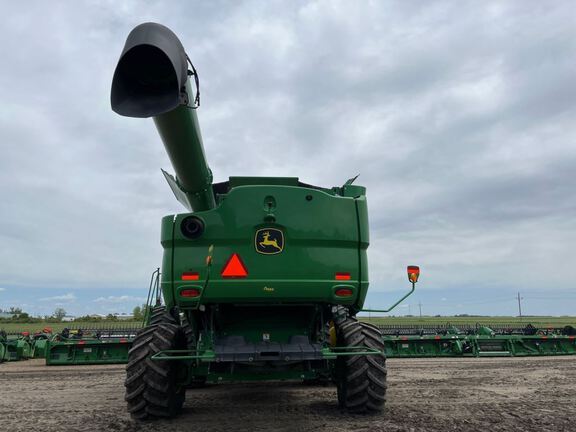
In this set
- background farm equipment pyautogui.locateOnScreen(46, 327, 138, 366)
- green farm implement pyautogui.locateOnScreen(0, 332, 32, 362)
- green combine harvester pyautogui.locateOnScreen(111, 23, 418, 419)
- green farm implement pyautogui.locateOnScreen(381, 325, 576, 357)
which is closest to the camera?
green combine harvester pyautogui.locateOnScreen(111, 23, 418, 419)

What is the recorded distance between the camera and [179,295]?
18.5 ft

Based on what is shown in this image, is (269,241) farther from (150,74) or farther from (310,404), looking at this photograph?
(310,404)

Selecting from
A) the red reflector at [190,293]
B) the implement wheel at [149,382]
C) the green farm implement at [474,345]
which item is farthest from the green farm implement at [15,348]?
the red reflector at [190,293]

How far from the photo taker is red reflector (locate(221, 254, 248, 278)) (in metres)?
5.60

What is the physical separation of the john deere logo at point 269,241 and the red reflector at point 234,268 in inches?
10.7

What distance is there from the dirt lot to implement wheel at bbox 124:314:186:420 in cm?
17

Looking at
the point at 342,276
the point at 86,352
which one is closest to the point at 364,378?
the point at 342,276

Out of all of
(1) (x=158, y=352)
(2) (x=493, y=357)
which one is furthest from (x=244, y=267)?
(2) (x=493, y=357)

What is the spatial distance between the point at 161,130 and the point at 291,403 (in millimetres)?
4840

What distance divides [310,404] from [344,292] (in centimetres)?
229

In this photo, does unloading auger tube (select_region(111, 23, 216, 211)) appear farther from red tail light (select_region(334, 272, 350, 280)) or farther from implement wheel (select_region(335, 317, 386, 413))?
implement wheel (select_region(335, 317, 386, 413))

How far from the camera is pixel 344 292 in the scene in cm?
579

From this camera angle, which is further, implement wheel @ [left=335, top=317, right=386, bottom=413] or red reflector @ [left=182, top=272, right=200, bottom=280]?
implement wheel @ [left=335, top=317, right=386, bottom=413]

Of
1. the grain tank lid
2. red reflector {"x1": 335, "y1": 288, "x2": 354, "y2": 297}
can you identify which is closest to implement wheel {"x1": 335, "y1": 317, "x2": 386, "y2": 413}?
red reflector {"x1": 335, "y1": 288, "x2": 354, "y2": 297}
